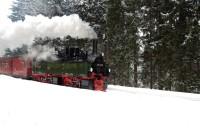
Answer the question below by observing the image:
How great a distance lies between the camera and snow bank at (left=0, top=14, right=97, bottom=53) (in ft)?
97.1

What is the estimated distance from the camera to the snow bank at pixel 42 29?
97.1 feet

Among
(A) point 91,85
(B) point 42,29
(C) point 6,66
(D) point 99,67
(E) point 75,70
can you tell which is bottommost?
(A) point 91,85

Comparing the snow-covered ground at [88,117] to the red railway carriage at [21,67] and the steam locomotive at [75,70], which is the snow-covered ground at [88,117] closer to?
the steam locomotive at [75,70]

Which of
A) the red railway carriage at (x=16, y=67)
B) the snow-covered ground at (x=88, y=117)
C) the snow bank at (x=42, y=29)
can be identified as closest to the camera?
the snow-covered ground at (x=88, y=117)

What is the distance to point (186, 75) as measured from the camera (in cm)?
3184

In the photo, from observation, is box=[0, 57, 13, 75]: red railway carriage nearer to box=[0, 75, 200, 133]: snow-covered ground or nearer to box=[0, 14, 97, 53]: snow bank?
box=[0, 14, 97, 53]: snow bank

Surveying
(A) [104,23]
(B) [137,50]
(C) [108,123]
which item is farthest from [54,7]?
(C) [108,123]

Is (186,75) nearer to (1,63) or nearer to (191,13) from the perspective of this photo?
(191,13)

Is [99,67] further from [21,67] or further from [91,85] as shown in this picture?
[21,67]

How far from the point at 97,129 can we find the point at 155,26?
26.8 metres

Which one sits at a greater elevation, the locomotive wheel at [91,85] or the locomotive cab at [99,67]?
the locomotive cab at [99,67]

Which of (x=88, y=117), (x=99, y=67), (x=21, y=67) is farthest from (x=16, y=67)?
(x=88, y=117)

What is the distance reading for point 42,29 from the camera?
102ft

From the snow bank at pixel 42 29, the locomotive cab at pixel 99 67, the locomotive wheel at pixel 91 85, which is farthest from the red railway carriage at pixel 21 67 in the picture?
the locomotive wheel at pixel 91 85
